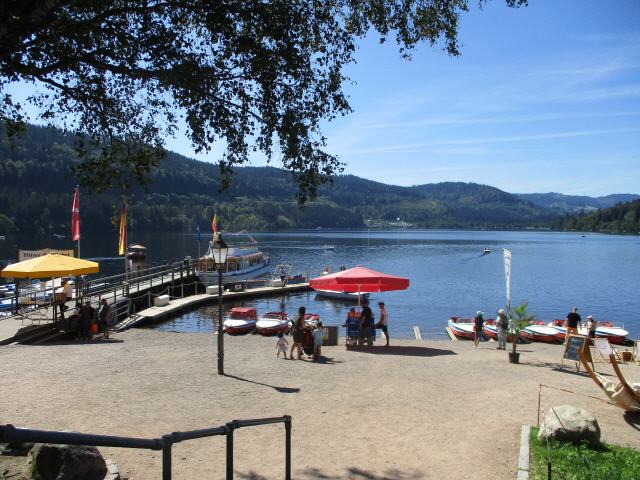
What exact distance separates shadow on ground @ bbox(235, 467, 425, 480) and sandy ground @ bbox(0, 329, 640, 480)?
3 centimetres

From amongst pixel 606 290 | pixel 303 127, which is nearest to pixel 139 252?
pixel 303 127

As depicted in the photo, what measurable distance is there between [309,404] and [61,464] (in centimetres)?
566

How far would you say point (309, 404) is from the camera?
1070 cm

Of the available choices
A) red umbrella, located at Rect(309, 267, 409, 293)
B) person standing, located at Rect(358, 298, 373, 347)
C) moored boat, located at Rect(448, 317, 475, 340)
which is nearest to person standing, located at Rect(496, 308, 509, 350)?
red umbrella, located at Rect(309, 267, 409, 293)

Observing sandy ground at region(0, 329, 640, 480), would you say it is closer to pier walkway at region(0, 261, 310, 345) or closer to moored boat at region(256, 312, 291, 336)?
pier walkway at region(0, 261, 310, 345)

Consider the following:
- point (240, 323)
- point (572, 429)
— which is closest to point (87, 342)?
point (240, 323)

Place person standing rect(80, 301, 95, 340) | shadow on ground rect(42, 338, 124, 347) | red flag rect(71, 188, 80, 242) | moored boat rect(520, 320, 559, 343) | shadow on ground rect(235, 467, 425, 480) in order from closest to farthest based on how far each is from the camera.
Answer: shadow on ground rect(235, 467, 425, 480)
shadow on ground rect(42, 338, 124, 347)
person standing rect(80, 301, 95, 340)
red flag rect(71, 188, 80, 242)
moored boat rect(520, 320, 559, 343)

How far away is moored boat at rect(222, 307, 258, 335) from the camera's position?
27.0 meters

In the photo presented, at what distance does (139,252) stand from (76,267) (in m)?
22.1

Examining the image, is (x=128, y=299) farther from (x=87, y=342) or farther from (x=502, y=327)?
(x=502, y=327)

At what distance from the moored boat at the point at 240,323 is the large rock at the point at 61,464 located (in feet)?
67.2

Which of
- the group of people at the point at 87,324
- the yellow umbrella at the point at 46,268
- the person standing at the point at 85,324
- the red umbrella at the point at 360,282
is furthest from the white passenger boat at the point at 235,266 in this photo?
the red umbrella at the point at 360,282

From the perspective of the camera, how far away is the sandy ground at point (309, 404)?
310 inches

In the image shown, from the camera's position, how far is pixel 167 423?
359 inches
